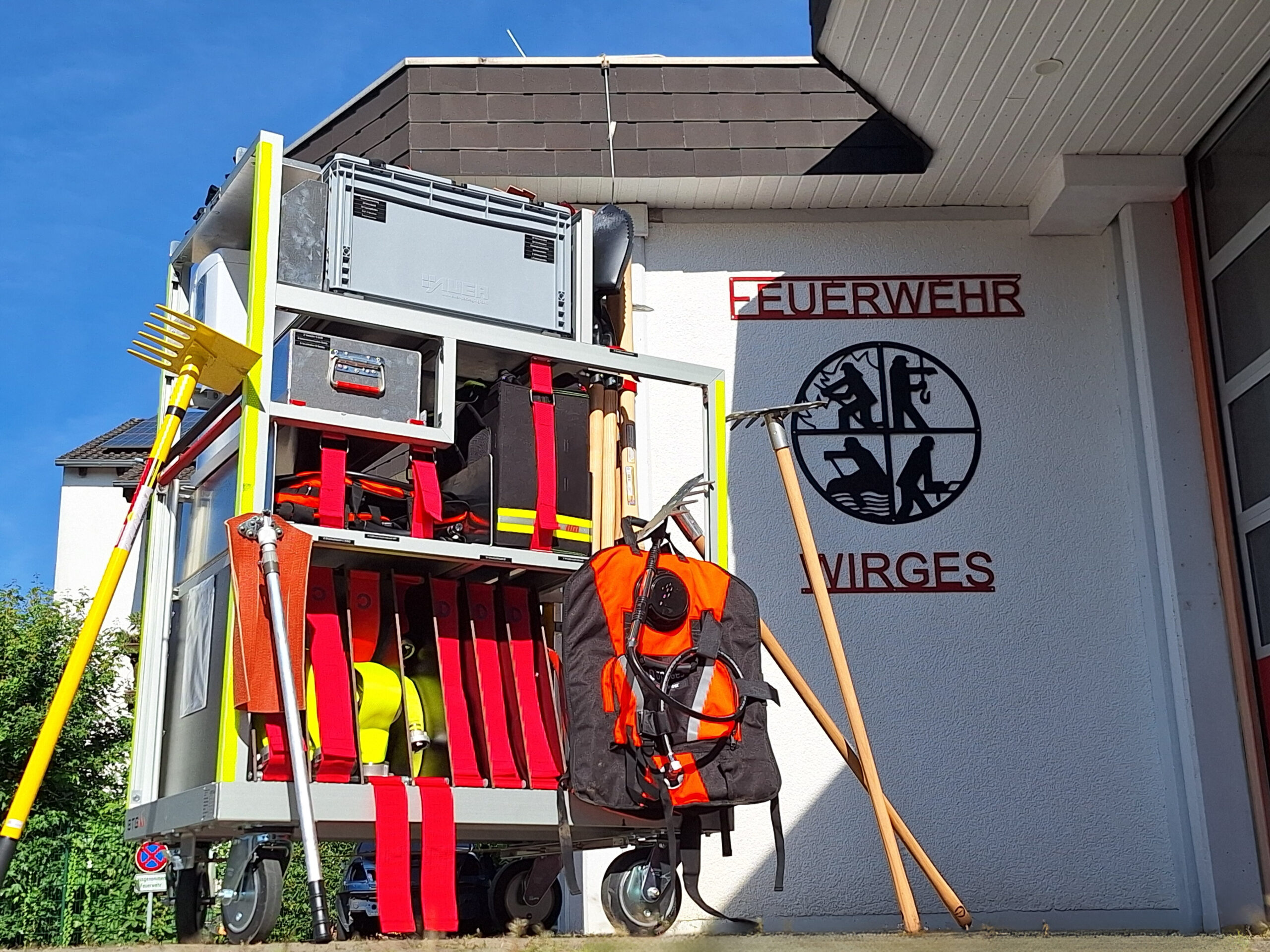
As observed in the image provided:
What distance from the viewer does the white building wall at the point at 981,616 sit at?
6.11m

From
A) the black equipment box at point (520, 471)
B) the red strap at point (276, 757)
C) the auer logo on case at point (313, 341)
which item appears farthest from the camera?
the black equipment box at point (520, 471)

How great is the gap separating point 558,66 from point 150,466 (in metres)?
3.44

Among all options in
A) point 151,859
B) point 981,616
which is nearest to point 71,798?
point 151,859

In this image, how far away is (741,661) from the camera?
4023 mm

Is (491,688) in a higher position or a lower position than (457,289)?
lower

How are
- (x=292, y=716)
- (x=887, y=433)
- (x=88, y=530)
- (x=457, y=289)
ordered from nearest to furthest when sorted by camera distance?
(x=292, y=716), (x=457, y=289), (x=887, y=433), (x=88, y=530)

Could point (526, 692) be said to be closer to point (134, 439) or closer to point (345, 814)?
point (345, 814)

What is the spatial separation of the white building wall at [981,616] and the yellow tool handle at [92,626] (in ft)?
8.90

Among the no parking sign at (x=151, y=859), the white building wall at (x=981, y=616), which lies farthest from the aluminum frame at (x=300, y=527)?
the no parking sign at (x=151, y=859)

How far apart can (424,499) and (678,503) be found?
0.75 metres

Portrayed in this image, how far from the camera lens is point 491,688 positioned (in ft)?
13.6

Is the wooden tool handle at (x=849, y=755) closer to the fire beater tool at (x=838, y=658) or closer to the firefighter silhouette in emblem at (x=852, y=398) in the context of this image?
the fire beater tool at (x=838, y=658)

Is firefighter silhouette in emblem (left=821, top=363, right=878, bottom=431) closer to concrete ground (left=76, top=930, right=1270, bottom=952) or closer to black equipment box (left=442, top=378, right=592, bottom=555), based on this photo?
black equipment box (left=442, top=378, right=592, bottom=555)

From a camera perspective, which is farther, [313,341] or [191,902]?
[191,902]
